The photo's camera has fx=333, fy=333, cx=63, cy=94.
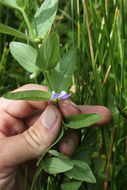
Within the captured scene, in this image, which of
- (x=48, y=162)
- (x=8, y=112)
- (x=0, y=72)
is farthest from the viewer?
(x=0, y=72)

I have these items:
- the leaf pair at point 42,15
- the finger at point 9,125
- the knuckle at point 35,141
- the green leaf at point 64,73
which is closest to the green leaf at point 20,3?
the leaf pair at point 42,15

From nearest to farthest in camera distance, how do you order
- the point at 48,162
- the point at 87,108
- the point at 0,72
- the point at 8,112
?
the point at 48,162 < the point at 87,108 < the point at 8,112 < the point at 0,72

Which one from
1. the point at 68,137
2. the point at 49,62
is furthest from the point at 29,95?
the point at 68,137

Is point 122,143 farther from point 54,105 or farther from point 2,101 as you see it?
point 2,101

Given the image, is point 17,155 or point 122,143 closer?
point 17,155

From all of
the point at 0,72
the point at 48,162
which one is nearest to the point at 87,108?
the point at 48,162

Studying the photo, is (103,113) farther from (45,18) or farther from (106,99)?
(45,18)

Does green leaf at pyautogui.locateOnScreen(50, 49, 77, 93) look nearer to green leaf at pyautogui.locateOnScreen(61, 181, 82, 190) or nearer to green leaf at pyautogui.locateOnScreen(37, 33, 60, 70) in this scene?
green leaf at pyautogui.locateOnScreen(37, 33, 60, 70)
